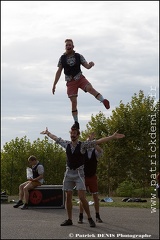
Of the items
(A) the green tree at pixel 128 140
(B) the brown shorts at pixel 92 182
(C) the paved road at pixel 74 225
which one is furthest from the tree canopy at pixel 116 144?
(B) the brown shorts at pixel 92 182

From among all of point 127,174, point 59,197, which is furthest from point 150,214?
point 127,174

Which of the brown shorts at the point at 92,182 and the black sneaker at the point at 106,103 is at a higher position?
the black sneaker at the point at 106,103

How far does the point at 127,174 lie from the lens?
122 ft

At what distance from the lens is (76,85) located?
6516 mm

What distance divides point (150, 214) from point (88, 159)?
25.2 ft

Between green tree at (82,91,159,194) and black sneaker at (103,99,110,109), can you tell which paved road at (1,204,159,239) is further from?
black sneaker at (103,99,110,109)

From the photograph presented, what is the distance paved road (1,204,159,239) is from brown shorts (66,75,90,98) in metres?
5.45

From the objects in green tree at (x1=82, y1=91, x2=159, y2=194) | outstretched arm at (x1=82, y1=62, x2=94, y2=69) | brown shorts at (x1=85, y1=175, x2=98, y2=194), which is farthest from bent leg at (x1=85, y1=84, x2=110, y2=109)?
green tree at (x1=82, y1=91, x2=159, y2=194)

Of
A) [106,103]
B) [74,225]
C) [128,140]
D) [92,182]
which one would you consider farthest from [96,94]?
[128,140]

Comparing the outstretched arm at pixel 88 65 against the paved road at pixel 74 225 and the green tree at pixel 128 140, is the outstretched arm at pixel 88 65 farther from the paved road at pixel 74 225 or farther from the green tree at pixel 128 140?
the green tree at pixel 128 140

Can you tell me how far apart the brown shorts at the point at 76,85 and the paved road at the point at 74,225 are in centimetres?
545

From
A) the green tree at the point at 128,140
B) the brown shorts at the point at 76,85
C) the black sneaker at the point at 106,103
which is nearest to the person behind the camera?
the black sneaker at the point at 106,103

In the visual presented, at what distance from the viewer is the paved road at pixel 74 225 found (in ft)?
39.2

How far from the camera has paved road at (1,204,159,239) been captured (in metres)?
11.9
